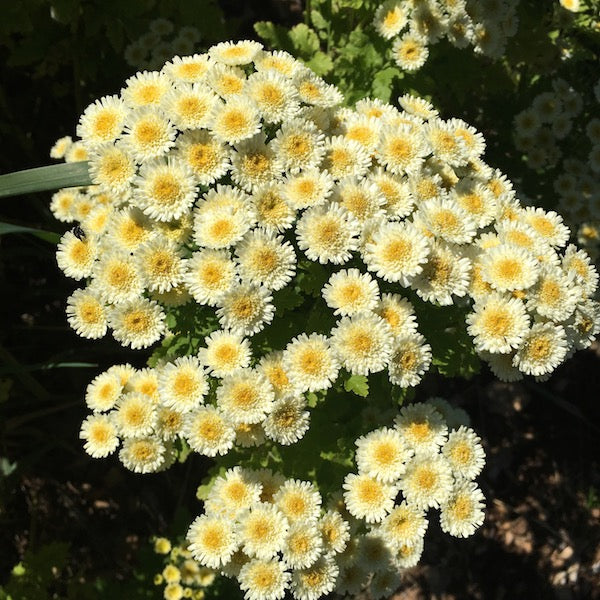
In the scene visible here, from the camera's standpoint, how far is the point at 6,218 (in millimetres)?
3877

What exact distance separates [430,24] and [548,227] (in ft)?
3.46

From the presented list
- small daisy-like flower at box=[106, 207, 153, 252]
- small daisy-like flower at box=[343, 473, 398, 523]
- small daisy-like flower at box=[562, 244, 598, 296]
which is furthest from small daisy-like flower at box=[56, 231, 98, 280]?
small daisy-like flower at box=[562, 244, 598, 296]

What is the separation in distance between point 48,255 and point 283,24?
2507mm

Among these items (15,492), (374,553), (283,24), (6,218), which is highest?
(283,24)

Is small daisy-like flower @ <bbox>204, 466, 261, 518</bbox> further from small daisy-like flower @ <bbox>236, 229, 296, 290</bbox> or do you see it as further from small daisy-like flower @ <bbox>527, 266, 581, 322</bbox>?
→ small daisy-like flower @ <bbox>527, 266, 581, 322</bbox>

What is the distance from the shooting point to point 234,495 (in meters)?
2.29

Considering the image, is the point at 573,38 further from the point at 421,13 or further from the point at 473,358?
the point at 473,358

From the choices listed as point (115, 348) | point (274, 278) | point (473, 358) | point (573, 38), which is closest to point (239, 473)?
point (274, 278)

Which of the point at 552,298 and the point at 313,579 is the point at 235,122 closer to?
the point at 552,298

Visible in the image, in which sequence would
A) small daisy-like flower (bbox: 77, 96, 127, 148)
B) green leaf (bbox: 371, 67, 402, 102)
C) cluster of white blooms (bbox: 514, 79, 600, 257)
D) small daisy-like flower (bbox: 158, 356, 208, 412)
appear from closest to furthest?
small daisy-like flower (bbox: 158, 356, 208, 412) → small daisy-like flower (bbox: 77, 96, 127, 148) → green leaf (bbox: 371, 67, 402, 102) → cluster of white blooms (bbox: 514, 79, 600, 257)

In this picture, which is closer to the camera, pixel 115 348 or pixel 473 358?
pixel 473 358

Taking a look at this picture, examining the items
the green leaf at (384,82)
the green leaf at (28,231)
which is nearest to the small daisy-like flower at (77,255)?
the green leaf at (28,231)

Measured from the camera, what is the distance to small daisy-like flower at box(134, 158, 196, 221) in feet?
7.11

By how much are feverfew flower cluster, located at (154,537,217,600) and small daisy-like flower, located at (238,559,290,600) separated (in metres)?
1.17
